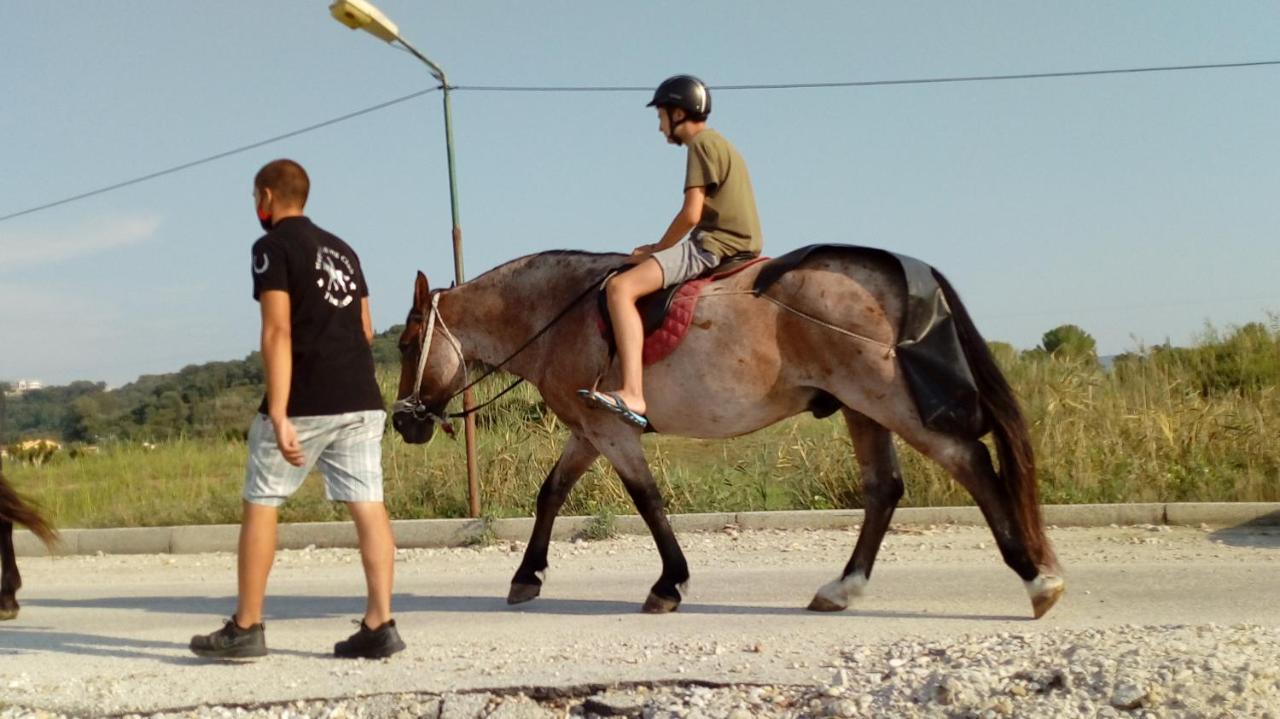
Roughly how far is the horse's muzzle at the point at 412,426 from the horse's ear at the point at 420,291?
681 millimetres

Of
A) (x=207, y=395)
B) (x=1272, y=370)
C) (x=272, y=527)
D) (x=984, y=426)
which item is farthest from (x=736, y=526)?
(x=207, y=395)

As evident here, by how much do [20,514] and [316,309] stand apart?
3198 mm

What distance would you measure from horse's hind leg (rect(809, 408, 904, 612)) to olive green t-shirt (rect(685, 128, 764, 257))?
1114 millimetres

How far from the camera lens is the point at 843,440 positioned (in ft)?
38.5

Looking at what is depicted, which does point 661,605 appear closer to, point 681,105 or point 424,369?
point 424,369

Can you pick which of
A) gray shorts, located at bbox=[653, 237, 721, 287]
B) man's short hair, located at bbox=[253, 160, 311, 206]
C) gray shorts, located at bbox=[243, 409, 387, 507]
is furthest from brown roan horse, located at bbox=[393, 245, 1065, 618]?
man's short hair, located at bbox=[253, 160, 311, 206]

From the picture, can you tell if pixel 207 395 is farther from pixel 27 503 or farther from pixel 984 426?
pixel 984 426

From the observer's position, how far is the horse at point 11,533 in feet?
24.8

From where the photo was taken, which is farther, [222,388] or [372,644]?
[222,388]


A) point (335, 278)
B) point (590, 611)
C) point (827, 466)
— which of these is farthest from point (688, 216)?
point (827, 466)

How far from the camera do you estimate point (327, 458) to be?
5.78 metres

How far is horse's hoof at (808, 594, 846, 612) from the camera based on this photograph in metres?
6.66

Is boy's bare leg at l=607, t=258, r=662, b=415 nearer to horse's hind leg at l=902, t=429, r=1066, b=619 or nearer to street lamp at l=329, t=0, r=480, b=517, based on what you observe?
horse's hind leg at l=902, t=429, r=1066, b=619

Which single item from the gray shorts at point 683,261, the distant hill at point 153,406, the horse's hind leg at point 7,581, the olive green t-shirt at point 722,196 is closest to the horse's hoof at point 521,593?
the gray shorts at point 683,261
